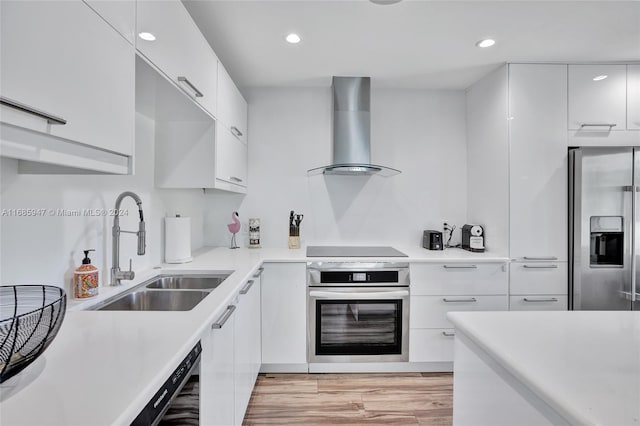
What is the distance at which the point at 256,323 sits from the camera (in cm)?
212

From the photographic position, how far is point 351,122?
2703mm

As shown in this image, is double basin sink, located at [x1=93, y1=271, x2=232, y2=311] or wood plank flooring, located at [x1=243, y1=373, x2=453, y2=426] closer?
double basin sink, located at [x1=93, y1=271, x2=232, y2=311]

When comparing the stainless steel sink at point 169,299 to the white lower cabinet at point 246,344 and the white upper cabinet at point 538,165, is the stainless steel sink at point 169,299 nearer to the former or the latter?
the white lower cabinet at point 246,344

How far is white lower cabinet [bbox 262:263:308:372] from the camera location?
91.0 inches

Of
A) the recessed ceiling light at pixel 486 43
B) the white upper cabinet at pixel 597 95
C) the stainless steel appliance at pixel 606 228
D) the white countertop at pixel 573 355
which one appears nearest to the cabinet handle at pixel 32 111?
the white countertop at pixel 573 355

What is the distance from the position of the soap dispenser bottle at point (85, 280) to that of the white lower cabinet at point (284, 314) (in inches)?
45.7

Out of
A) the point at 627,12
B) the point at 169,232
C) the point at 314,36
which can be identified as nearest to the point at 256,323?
the point at 169,232

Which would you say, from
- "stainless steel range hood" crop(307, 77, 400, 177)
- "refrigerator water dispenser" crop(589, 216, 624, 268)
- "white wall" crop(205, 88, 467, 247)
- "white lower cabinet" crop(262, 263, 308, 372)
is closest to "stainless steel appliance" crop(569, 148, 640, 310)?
"refrigerator water dispenser" crop(589, 216, 624, 268)

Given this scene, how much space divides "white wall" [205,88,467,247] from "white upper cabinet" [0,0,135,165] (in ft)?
6.14

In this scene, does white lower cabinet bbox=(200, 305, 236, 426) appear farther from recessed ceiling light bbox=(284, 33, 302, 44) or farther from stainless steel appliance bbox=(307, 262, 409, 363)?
recessed ceiling light bbox=(284, 33, 302, 44)

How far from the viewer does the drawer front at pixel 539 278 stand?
235 cm

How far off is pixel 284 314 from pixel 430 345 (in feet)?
3.79

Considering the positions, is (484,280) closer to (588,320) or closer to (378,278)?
(378,278)

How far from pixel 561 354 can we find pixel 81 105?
4.73ft
